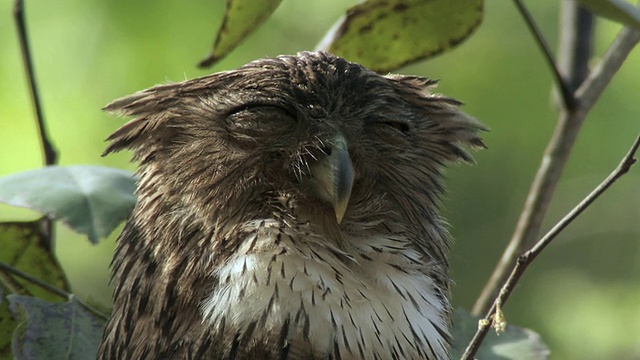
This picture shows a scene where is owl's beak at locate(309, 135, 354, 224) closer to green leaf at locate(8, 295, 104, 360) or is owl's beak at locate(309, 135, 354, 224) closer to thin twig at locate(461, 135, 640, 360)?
thin twig at locate(461, 135, 640, 360)

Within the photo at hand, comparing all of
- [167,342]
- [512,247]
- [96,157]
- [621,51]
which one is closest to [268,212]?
[167,342]

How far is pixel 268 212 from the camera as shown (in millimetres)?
2355

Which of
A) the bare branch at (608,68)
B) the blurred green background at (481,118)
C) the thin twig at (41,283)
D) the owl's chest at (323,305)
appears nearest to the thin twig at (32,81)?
the thin twig at (41,283)

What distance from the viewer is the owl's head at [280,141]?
7.71 ft

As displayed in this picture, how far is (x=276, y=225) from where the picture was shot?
232cm

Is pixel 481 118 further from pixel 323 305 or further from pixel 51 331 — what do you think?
pixel 51 331

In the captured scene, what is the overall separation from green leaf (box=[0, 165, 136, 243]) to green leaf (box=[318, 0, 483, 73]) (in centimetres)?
64

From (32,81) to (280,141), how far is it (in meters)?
0.62

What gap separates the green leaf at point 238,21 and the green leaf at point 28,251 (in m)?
0.54

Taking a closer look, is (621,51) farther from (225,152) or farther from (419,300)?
(225,152)

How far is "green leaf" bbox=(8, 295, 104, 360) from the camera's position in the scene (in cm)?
216

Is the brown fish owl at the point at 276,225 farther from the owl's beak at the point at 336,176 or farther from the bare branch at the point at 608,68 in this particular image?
the bare branch at the point at 608,68

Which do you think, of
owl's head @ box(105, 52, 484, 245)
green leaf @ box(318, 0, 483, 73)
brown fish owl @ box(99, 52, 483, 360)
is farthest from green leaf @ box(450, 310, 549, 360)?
green leaf @ box(318, 0, 483, 73)

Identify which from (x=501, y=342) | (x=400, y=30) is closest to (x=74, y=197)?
(x=400, y=30)
